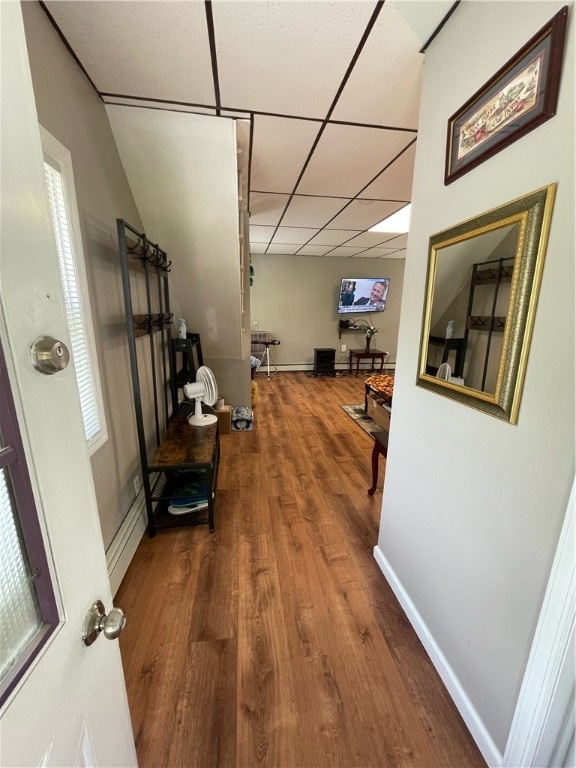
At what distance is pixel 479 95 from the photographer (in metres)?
0.96

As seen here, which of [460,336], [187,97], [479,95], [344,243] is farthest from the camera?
[344,243]

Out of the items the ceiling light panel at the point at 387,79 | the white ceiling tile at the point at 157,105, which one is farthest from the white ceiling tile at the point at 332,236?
the white ceiling tile at the point at 157,105

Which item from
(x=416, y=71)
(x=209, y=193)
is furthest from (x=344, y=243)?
(x=416, y=71)

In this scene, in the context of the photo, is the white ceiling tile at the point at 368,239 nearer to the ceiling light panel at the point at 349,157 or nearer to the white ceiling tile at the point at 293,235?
the white ceiling tile at the point at 293,235

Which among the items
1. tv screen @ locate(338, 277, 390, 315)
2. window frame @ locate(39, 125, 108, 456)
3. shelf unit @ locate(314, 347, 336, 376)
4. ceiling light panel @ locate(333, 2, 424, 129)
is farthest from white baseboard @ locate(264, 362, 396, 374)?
ceiling light panel @ locate(333, 2, 424, 129)

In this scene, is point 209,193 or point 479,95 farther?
point 209,193

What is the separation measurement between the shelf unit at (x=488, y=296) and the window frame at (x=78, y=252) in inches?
64.5

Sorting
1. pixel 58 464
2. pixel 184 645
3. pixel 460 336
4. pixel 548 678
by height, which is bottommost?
pixel 184 645

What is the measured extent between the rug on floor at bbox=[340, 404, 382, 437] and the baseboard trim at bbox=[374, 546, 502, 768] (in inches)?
84.5

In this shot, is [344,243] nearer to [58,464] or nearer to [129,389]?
[129,389]

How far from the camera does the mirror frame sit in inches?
30.5

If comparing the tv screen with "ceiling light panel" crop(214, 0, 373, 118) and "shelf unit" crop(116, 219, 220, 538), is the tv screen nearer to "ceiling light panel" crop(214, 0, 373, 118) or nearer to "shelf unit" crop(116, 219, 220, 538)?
"shelf unit" crop(116, 219, 220, 538)

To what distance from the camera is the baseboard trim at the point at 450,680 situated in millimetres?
988

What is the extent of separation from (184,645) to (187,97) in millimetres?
2622
